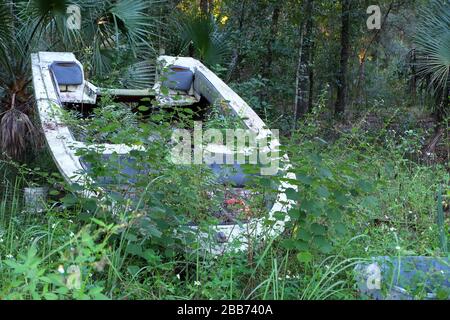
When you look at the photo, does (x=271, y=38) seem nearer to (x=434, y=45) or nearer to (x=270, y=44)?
(x=270, y=44)

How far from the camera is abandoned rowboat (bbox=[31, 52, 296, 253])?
3492mm

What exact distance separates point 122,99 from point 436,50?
4.77m

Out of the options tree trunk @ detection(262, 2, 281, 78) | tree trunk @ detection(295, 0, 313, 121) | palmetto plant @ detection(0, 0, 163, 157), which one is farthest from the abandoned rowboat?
tree trunk @ detection(262, 2, 281, 78)

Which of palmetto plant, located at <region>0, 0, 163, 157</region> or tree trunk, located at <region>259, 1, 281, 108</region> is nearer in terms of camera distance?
palmetto plant, located at <region>0, 0, 163, 157</region>

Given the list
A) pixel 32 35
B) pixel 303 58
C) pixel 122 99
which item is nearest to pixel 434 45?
pixel 303 58

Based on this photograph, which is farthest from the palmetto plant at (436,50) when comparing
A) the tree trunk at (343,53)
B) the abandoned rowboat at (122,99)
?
the abandoned rowboat at (122,99)

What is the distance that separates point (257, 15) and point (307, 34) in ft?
4.34

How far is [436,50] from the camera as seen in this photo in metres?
8.97

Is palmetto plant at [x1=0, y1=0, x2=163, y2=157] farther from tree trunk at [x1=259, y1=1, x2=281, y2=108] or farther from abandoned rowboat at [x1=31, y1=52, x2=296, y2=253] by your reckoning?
tree trunk at [x1=259, y1=1, x2=281, y2=108]

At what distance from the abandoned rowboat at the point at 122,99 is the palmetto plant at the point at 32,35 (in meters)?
0.36

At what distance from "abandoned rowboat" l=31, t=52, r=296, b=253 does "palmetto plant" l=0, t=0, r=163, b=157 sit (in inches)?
14.1

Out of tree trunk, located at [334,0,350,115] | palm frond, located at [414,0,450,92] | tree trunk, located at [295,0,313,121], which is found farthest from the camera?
tree trunk, located at [334,0,350,115]

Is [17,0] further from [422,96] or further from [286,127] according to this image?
[422,96]
